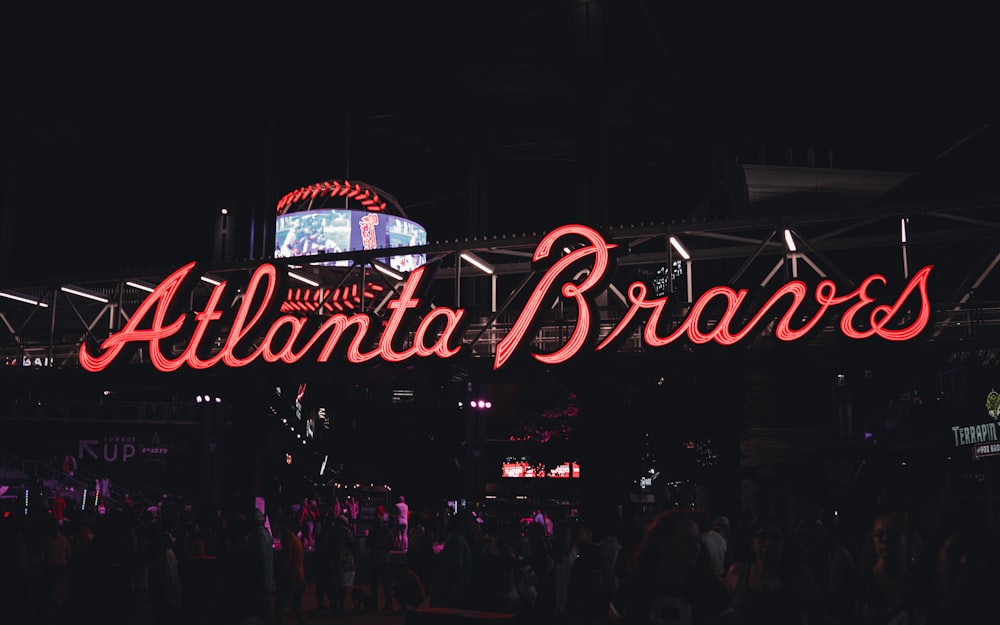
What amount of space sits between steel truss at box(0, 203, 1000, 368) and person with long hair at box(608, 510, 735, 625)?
13.9 meters

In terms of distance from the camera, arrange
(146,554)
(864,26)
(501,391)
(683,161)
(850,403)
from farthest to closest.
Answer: (501,391)
(683,161)
(850,403)
(864,26)
(146,554)

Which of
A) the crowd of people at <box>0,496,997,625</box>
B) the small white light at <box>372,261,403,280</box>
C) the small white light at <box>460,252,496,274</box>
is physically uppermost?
the small white light at <box>460,252,496,274</box>

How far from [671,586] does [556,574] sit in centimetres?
925

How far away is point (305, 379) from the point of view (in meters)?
23.9

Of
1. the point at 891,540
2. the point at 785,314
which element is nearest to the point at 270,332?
the point at 785,314

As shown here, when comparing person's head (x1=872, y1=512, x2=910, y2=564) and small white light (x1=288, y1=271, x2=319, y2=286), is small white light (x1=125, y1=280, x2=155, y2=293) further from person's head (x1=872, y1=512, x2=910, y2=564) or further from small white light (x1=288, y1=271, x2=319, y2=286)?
person's head (x1=872, y1=512, x2=910, y2=564)

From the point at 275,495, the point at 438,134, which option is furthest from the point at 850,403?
the point at 275,495

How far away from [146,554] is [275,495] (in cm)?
1375

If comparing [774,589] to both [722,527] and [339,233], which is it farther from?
[339,233]

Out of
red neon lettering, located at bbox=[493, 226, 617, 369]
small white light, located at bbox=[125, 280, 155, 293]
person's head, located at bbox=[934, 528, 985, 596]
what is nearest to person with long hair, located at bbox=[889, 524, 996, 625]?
person's head, located at bbox=[934, 528, 985, 596]

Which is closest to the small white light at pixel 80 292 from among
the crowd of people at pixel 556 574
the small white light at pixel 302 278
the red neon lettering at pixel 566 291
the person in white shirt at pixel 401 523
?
the small white light at pixel 302 278

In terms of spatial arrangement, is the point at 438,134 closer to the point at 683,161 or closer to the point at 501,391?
the point at 683,161

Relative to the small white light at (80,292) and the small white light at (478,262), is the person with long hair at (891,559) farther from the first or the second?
the small white light at (80,292)

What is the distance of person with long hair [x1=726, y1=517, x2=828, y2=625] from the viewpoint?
22.7 feet
